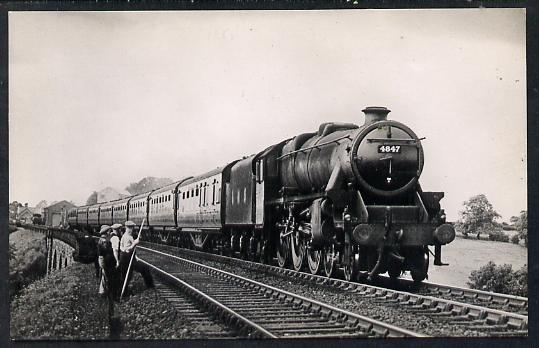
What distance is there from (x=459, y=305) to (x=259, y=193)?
624 centimetres

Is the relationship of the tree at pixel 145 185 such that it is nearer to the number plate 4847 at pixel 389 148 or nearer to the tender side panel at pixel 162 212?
the number plate 4847 at pixel 389 148

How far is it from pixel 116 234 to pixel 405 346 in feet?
15.7

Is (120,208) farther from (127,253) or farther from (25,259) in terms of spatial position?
(127,253)

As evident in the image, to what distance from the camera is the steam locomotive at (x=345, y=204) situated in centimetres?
1114

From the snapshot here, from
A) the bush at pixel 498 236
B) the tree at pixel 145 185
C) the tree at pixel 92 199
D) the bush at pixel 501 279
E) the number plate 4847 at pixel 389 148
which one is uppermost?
the number plate 4847 at pixel 389 148

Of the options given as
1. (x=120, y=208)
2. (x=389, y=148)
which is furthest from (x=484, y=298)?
(x=120, y=208)

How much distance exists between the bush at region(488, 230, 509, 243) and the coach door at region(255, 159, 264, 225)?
5196 mm

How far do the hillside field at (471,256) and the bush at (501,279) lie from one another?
0.30 feet

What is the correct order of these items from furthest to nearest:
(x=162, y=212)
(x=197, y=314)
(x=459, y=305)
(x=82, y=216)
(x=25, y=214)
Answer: (x=162, y=212)
(x=82, y=216)
(x=25, y=214)
(x=197, y=314)
(x=459, y=305)

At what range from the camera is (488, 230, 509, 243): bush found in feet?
35.8

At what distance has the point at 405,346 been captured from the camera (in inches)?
359

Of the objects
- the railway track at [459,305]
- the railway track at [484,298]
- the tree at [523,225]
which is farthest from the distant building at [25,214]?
the tree at [523,225]

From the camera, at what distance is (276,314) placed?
9727 mm

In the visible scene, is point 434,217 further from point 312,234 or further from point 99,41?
point 99,41
